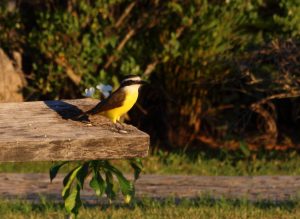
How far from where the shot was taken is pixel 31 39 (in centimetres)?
1266

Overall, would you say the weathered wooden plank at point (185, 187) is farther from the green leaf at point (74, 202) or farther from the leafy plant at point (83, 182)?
the green leaf at point (74, 202)

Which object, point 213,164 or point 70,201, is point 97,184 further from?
point 213,164

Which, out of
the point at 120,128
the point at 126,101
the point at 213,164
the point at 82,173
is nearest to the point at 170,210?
the point at 126,101

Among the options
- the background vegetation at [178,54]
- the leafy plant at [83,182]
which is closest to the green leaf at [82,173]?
the leafy plant at [83,182]

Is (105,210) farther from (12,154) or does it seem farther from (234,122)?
(234,122)

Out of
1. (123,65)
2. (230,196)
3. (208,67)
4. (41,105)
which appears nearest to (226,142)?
(208,67)

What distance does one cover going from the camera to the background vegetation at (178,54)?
12.5 meters

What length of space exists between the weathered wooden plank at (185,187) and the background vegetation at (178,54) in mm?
1579

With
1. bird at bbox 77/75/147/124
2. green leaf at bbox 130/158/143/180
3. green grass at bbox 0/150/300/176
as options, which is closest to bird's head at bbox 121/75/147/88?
bird at bbox 77/75/147/124

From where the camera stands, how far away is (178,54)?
502 inches

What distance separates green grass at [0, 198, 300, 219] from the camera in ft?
27.8

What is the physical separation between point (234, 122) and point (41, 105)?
744 cm

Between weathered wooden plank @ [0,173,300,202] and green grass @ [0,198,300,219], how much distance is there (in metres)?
0.50

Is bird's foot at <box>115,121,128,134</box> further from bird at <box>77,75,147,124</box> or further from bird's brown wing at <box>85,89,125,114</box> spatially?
bird at <box>77,75,147,124</box>
